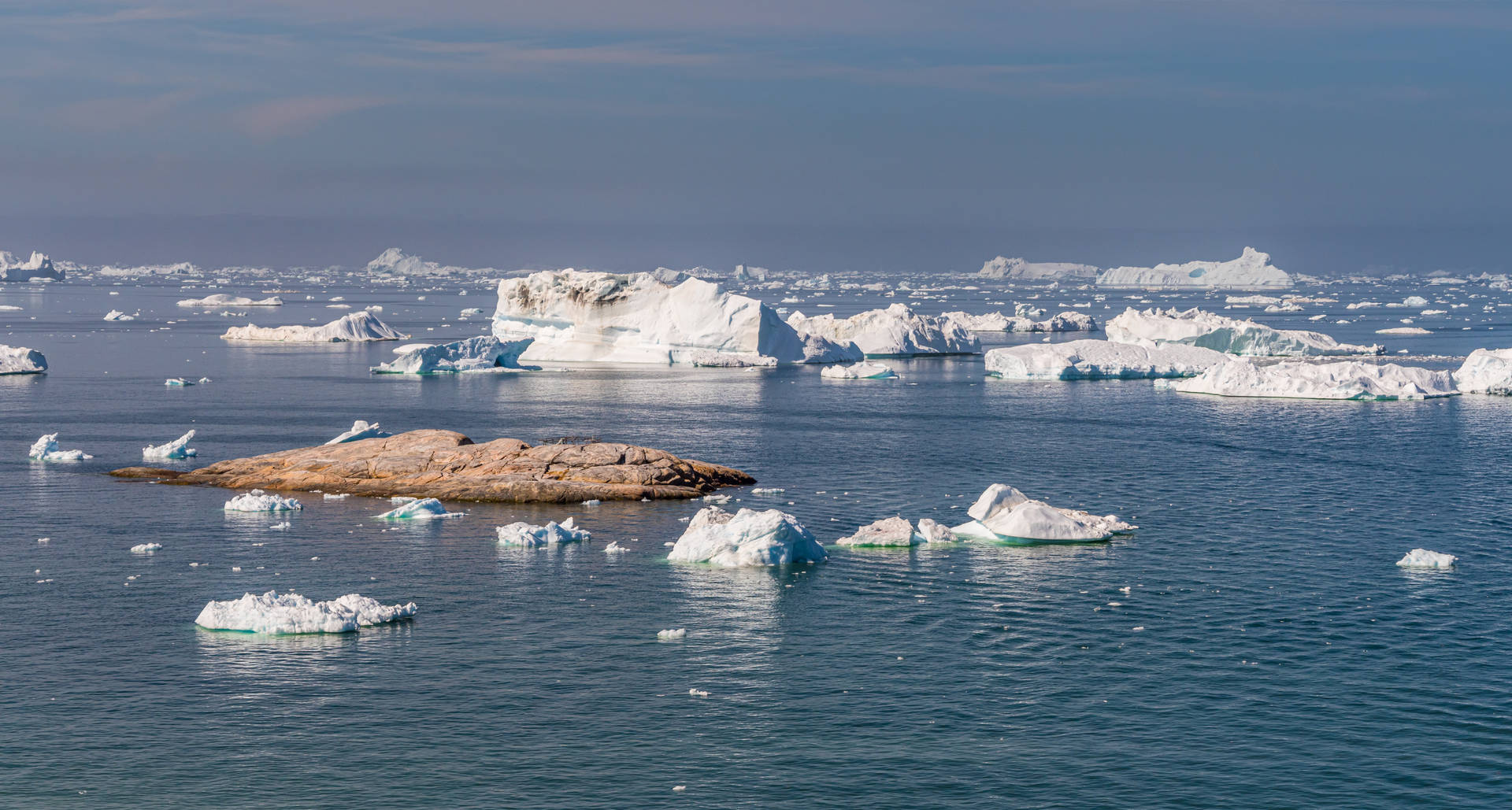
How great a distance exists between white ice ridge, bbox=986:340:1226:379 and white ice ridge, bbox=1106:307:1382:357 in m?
2.65

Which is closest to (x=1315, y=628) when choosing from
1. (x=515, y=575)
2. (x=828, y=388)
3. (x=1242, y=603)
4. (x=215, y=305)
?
(x=1242, y=603)

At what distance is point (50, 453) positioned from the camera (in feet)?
146

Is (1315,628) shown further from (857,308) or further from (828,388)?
(857,308)

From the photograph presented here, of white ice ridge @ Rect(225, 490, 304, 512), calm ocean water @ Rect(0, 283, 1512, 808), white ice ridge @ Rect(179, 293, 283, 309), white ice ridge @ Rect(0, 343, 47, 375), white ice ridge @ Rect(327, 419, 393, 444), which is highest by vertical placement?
white ice ridge @ Rect(179, 293, 283, 309)

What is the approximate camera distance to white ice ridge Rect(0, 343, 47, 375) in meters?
77.0

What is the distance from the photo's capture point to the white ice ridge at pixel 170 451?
44.3m

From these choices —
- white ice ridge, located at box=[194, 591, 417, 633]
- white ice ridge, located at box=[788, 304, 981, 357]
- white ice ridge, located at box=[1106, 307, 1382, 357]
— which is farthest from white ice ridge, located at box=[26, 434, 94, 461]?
white ice ridge, located at box=[1106, 307, 1382, 357]

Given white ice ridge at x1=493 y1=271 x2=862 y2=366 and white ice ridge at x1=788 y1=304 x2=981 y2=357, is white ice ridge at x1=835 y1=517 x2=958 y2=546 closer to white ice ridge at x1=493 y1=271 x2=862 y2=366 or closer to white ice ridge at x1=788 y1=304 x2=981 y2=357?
white ice ridge at x1=493 y1=271 x2=862 y2=366

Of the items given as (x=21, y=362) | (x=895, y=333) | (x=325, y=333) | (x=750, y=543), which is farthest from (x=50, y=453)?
(x=325, y=333)

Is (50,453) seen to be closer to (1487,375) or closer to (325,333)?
(1487,375)

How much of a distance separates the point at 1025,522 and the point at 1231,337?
2560 inches

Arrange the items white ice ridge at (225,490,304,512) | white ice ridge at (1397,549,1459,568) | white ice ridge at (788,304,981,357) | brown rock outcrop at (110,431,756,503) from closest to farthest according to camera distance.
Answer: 1. white ice ridge at (1397,549,1459,568)
2. white ice ridge at (225,490,304,512)
3. brown rock outcrop at (110,431,756,503)
4. white ice ridge at (788,304,981,357)

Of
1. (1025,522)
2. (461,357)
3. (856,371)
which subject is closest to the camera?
(1025,522)

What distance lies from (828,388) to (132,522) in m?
44.3
